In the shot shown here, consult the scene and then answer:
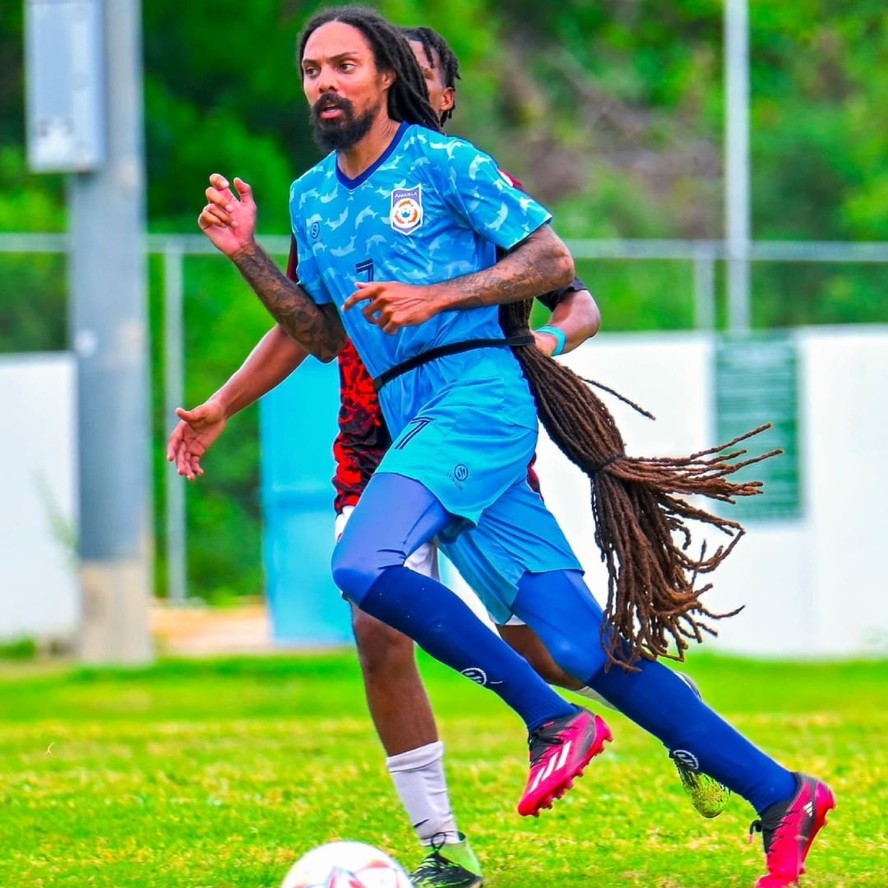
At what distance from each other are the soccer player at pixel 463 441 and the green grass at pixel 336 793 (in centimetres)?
67

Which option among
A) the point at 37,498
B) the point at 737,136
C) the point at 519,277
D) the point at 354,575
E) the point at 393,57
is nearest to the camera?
the point at 354,575

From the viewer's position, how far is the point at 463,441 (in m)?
4.84

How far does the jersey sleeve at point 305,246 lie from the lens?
5.14m

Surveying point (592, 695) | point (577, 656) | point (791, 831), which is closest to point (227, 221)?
point (577, 656)

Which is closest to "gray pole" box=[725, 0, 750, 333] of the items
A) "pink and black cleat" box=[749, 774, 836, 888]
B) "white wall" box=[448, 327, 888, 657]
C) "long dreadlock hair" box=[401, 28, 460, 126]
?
"white wall" box=[448, 327, 888, 657]

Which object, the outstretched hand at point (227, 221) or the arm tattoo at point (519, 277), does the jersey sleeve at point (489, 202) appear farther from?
the outstretched hand at point (227, 221)

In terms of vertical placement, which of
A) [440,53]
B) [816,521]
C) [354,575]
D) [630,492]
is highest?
[440,53]

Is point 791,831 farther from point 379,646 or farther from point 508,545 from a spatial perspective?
point 379,646

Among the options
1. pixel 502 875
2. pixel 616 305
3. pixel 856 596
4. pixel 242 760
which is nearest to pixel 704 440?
pixel 856 596

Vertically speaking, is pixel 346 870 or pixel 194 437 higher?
pixel 194 437

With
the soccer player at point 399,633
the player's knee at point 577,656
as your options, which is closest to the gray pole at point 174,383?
the soccer player at point 399,633

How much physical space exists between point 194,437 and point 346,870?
4.68 ft

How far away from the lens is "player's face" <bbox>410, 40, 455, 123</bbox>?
18.4ft

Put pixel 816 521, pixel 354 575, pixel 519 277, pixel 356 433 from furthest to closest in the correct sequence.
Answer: pixel 816 521 → pixel 356 433 → pixel 519 277 → pixel 354 575
